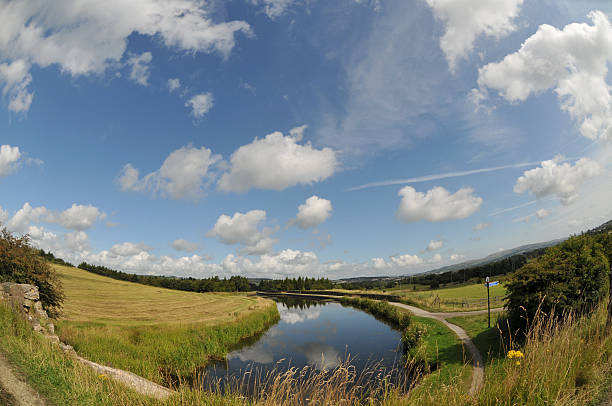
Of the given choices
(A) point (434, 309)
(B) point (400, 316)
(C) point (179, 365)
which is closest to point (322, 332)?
(B) point (400, 316)

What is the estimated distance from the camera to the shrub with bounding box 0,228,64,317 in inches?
606

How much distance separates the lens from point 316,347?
30266mm

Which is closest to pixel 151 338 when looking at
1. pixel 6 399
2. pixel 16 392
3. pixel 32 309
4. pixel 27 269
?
pixel 27 269

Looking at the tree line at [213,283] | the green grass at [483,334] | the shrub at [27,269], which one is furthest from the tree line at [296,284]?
the shrub at [27,269]

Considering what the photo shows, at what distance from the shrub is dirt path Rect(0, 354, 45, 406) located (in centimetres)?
1225

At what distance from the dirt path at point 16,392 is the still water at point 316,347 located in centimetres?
1363

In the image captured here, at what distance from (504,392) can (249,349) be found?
27976 millimetres

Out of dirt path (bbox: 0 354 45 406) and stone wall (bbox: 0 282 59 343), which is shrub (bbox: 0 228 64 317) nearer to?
stone wall (bbox: 0 282 59 343)

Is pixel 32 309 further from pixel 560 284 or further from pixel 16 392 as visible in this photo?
pixel 560 284

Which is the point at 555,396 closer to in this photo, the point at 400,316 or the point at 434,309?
the point at 400,316

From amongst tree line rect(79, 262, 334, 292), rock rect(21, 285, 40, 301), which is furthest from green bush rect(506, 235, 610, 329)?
tree line rect(79, 262, 334, 292)

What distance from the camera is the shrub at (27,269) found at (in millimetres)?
15383

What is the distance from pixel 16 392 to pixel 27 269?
13904 mm

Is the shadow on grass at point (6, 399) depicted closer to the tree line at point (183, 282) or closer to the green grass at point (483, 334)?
the green grass at point (483, 334)
